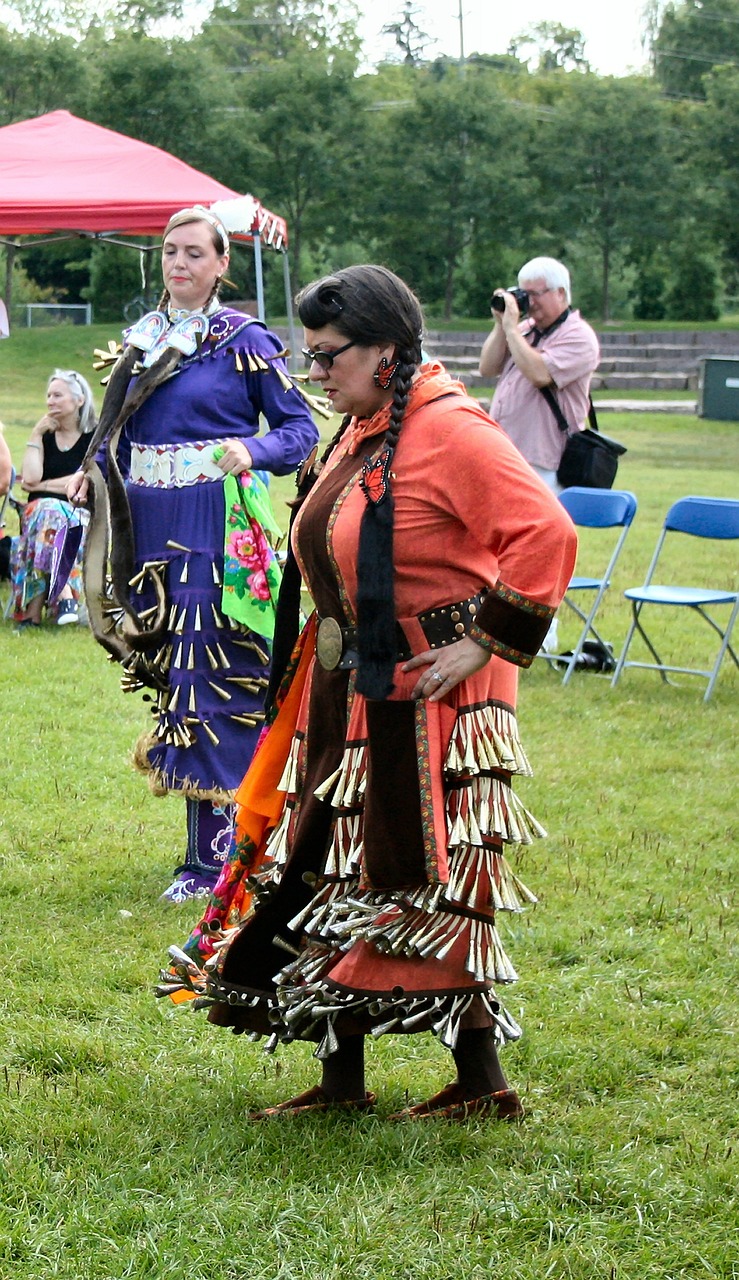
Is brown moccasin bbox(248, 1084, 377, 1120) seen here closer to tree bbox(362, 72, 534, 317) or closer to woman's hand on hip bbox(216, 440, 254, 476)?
woman's hand on hip bbox(216, 440, 254, 476)

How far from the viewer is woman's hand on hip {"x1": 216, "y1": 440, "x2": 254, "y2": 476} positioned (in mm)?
4219

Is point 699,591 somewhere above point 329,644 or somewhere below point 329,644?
below

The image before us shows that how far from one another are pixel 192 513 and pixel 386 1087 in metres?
1.81

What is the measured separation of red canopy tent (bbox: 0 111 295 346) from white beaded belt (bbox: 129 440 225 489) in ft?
26.9

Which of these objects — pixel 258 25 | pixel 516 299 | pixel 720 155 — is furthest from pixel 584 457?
pixel 258 25

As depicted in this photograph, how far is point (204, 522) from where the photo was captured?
14.7ft

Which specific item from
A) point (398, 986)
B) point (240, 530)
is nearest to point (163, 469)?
point (240, 530)

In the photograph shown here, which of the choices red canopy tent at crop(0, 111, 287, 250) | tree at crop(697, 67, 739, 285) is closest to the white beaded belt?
red canopy tent at crop(0, 111, 287, 250)

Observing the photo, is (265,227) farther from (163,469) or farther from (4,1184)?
(4,1184)

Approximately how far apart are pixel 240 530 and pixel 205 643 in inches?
13.8

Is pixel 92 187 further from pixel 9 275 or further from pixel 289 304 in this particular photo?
pixel 9 275

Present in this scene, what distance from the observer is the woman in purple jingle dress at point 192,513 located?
173 inches

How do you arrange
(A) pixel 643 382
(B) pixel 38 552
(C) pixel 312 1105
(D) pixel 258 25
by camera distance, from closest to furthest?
(C) pixel 312 1105
(B) pixel 38 552
(A) pixel 643 382
(D) pixel 258 25

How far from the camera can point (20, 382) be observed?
26.6m
